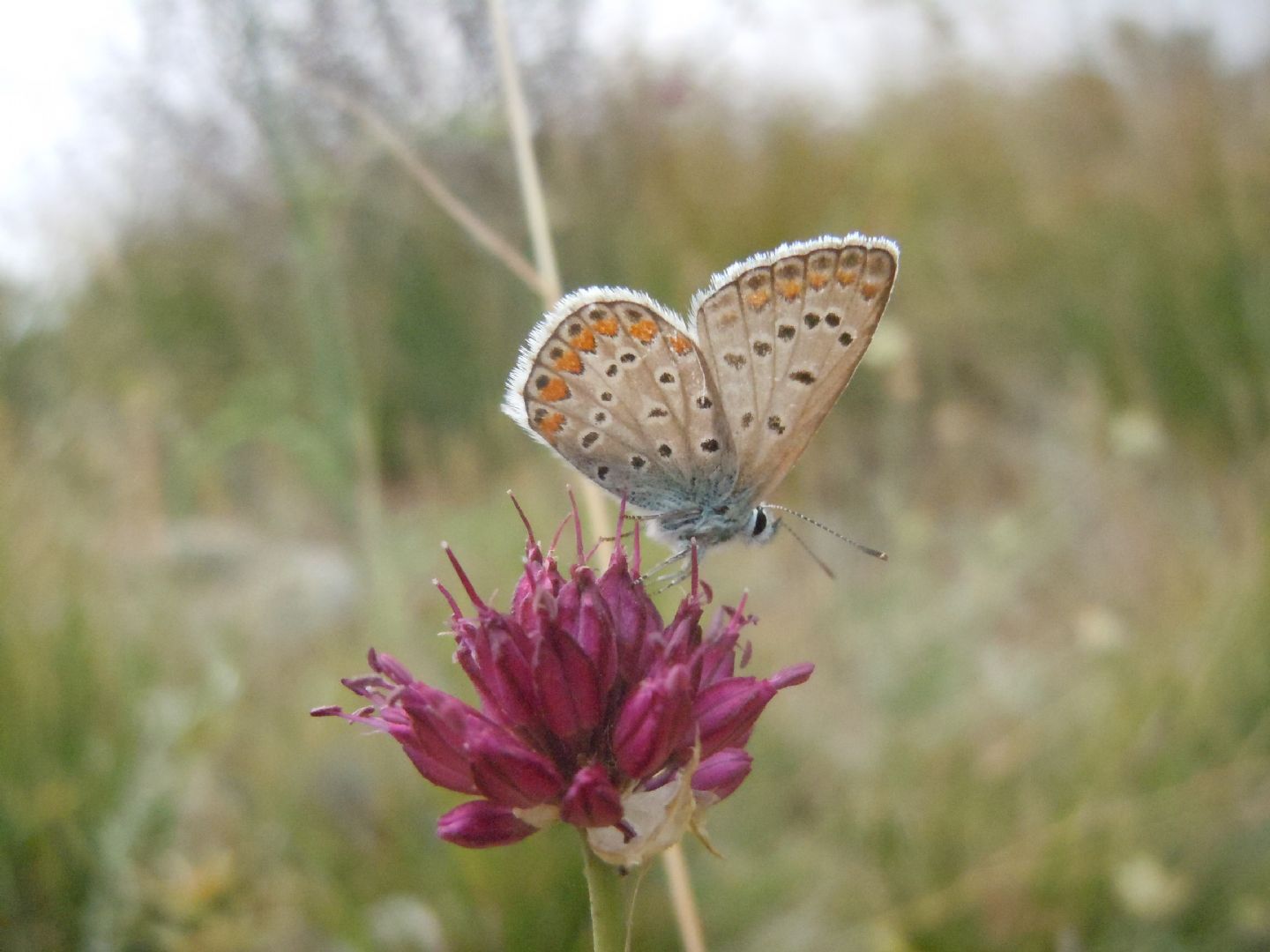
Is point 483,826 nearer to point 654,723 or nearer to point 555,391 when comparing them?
point 654,723

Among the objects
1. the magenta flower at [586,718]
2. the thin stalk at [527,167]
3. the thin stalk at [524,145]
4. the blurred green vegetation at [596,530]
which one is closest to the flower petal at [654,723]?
the magenta flower at [586,718]

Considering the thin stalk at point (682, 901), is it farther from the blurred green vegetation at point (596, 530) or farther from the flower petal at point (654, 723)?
the blurred green vegetation at point (596, 530)

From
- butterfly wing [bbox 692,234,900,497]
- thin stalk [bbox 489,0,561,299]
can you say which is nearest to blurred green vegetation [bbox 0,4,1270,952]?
thin stalk [bbox 489,0,561,299]

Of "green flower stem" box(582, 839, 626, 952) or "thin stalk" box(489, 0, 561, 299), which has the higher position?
"thin stalk" box(489, 0, 561, 299)

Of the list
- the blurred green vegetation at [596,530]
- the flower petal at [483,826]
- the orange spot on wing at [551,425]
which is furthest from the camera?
the blurred green vegetation at [596,530]

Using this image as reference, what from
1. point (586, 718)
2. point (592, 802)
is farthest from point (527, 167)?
point (592, 802)

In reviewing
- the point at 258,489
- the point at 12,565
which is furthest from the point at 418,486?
the point at 12,565

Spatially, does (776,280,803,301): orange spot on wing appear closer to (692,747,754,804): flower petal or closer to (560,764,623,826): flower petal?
(692,747,754,804): flower petal

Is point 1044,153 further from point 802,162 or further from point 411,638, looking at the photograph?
point 411,638
